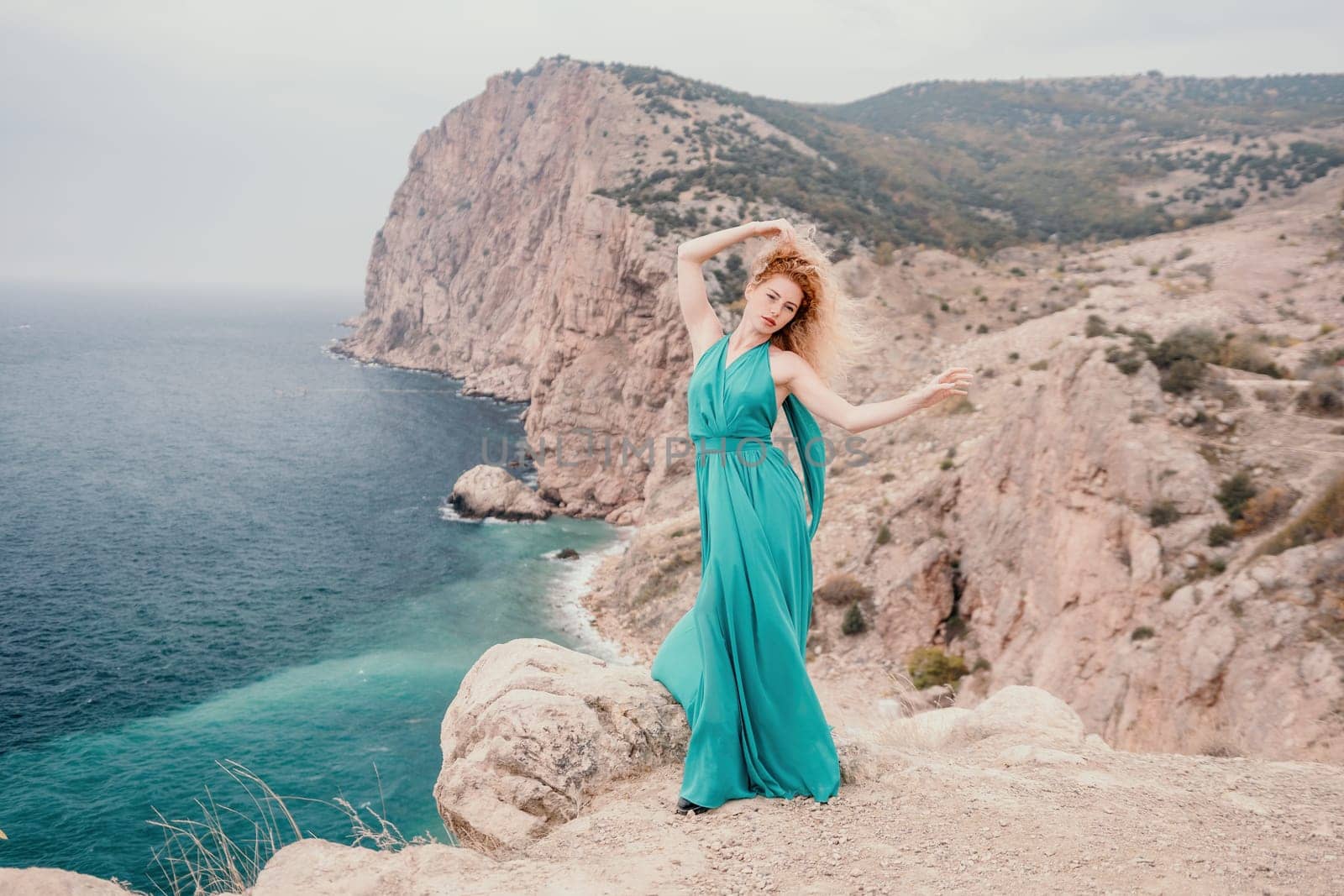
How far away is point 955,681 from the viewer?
619 inches

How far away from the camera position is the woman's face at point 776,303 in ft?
14.0

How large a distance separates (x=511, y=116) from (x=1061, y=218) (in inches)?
2482

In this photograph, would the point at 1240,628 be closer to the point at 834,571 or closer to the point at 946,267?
the point at 834,571

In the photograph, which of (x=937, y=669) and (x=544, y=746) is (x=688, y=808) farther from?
(x=937, y=669)

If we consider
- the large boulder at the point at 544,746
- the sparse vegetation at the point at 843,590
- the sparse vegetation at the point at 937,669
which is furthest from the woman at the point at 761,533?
the sparse vegetation at the point at 843,590

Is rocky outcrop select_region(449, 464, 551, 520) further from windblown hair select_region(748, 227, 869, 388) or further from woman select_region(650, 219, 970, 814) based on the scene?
windblown hair select_region(748, 227, 869, 388)

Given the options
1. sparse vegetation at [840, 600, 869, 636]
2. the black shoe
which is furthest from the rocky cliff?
the black shoe

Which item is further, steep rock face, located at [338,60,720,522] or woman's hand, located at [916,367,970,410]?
steep rock face, located at [338,60,720,522]

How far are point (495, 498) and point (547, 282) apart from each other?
1127 inches

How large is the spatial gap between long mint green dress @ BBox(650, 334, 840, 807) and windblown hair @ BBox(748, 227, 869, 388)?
0.74 ft

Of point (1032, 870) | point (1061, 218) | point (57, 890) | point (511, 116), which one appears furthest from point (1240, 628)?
point (511, 116)

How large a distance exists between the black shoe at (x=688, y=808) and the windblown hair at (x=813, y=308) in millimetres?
2411

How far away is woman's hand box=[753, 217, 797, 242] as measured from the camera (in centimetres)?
435

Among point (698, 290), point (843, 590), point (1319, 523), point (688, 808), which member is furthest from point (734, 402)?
point (843, 590)
